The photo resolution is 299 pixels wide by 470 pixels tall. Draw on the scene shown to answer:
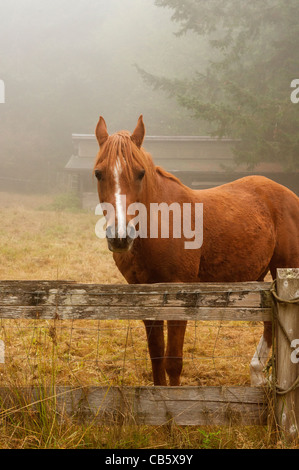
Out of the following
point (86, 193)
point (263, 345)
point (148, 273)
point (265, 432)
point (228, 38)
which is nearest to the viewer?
point (265, 432)

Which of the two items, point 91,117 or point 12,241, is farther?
point 91,117

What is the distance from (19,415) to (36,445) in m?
0.22

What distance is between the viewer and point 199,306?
2.54m

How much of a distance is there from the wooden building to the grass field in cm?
1113

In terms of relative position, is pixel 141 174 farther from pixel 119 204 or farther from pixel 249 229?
pixel 249 229

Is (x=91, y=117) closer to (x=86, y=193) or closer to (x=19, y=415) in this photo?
(x=86, y=193)

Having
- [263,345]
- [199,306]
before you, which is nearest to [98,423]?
[199,306]

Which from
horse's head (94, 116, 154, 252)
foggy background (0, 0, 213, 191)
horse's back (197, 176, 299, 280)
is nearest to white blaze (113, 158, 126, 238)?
horse's head (94, 116, 154, 252)

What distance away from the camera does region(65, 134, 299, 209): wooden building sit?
22.3m

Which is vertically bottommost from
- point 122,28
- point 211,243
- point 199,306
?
point 199,306

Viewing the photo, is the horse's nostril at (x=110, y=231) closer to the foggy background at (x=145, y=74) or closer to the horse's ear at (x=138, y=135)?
the horse's ear at (x=138, y=135)

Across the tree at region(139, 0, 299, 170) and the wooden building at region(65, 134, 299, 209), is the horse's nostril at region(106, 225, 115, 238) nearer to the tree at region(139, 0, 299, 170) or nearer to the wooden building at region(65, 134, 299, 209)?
the tree at region(139, 0, 299, 170)

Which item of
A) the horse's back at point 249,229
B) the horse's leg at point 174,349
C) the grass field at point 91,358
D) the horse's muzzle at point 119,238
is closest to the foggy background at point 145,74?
the grass field at point 91,358

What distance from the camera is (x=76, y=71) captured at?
4703 cm
